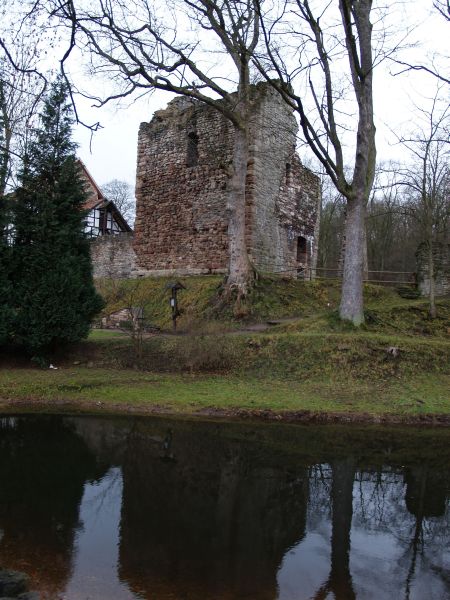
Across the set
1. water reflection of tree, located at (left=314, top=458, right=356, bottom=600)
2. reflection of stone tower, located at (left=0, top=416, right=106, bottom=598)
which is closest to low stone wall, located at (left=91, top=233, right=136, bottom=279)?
reflection of stone tower, located at (left=0, top=416, right=106, bottom=598)

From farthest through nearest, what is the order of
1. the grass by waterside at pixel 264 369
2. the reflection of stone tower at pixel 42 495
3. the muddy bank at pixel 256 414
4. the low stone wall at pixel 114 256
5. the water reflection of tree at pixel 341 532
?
the low stone wall at pixel 114 256
the grass by waterside at pixel 264 369
the muddy bank at pixel 256 414
the reflection of stone tower at pixel 42 495
the water reflection of tree at pixel 341 532

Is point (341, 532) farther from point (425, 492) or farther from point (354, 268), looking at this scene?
point (354, 268)

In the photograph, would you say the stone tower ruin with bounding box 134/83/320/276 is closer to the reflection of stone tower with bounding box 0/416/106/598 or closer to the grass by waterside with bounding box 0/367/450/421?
the grass by waterside with bounding box 0/367/450/421

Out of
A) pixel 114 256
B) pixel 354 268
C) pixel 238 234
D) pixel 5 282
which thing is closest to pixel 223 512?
pixel 354 268

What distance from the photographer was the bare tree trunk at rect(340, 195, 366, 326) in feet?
43.2

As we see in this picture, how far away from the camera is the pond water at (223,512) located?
383cm

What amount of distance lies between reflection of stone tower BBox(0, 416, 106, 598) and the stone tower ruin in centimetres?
1123

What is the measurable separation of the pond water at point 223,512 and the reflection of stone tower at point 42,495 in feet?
0.06

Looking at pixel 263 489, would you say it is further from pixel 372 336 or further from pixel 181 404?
pixel 372 336

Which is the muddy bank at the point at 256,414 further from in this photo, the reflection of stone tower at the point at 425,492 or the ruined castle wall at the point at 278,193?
the ruined castle wall at the point at 278,193

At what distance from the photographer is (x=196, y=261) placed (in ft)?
61.8

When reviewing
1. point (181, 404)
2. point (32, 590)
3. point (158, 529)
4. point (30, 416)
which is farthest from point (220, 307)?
point (32, 590)

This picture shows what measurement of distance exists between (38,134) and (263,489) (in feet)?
36.2

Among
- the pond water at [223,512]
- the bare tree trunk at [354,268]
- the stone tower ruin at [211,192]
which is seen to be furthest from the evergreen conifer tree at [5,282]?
the bare tree trunk at [354,268]
